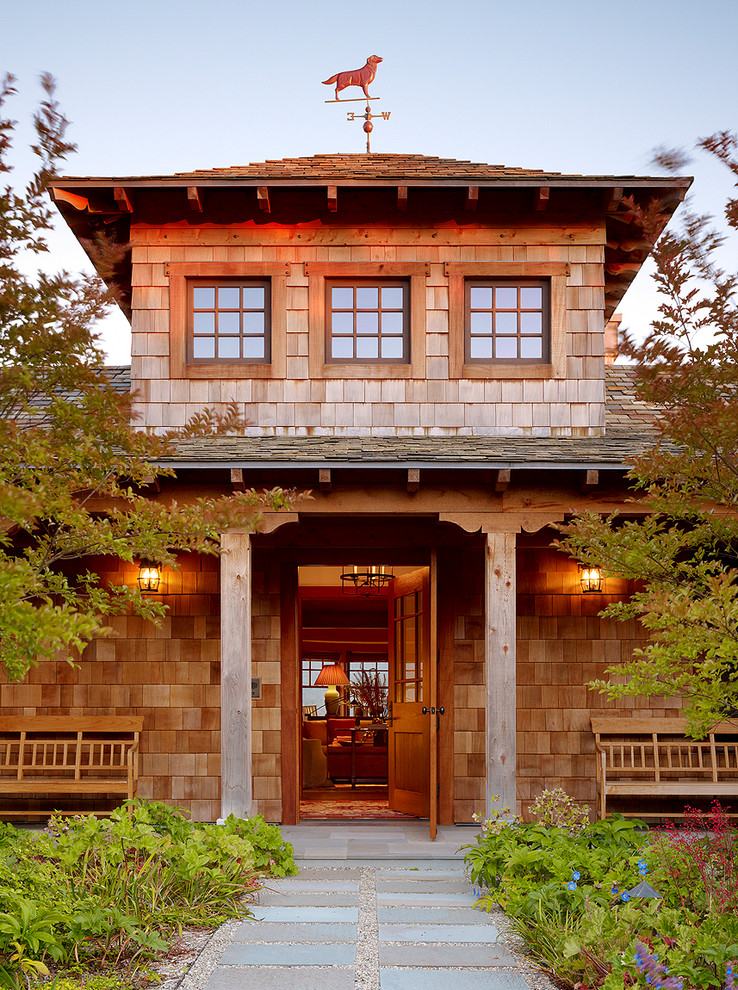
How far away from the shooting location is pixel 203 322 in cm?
843

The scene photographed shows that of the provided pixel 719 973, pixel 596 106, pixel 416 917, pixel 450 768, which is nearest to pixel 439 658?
pixel 450 768

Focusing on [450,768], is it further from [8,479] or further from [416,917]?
[8,479]

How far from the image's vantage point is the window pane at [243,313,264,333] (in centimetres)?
842

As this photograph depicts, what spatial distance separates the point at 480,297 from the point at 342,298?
1268mm

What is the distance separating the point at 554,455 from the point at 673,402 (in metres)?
2.27

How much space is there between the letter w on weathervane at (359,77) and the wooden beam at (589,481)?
5.40m

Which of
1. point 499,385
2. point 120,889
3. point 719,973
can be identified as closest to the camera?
point 719,973

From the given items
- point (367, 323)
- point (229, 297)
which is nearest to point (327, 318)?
point (367, 323)

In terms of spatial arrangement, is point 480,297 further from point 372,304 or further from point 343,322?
point 343,322

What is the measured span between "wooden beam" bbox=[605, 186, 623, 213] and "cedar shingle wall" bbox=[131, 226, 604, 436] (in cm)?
26

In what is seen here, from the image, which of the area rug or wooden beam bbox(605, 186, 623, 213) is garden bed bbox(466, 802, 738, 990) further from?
wooden beam bbox(605, 186, 623, 213)

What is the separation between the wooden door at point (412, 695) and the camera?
321 inches

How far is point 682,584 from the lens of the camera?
16.7ft

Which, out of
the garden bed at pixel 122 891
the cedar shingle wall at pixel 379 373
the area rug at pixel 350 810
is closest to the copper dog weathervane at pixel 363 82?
the cedar shingle wall at pixel 379 373
